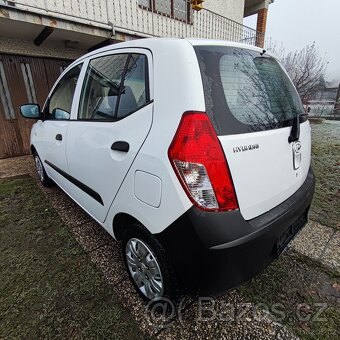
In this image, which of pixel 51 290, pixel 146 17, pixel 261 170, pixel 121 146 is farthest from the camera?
pixel 146 17

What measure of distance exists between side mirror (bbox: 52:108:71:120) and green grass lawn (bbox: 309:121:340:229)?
297 centimetres

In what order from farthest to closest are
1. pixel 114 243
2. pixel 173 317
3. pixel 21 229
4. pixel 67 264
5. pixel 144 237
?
pixel 21 229 < pixel 114 243 < pixel 67 264 < pixel 173 317 < pixel 144 237

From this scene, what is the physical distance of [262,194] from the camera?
132 centimetres

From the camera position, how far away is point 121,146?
1487 mm

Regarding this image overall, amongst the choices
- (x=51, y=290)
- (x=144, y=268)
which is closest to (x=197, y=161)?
(x=144, y=268)

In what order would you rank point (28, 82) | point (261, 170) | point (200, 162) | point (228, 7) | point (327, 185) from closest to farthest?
point (200, 162) < point (261, 170) < point (327, 185) < point (28, 82) < point (228, 7)

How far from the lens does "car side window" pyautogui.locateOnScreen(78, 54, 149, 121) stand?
4.90ft

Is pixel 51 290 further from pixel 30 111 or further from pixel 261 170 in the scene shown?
pixel 30 111

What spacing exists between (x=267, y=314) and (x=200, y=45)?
5.75 ft

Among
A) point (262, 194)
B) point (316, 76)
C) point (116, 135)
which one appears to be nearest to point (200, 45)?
point (116, 135)

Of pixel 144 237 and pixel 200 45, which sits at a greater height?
pixel 200 45

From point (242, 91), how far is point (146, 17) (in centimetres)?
620

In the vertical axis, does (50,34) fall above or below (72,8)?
below

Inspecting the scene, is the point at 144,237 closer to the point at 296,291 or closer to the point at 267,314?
the point at 267,314
